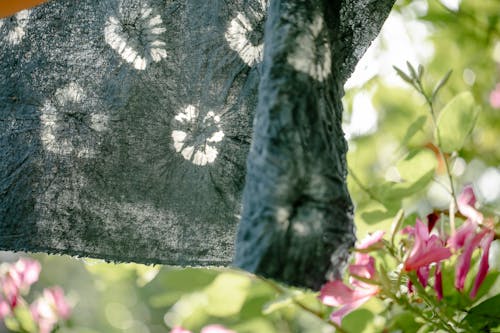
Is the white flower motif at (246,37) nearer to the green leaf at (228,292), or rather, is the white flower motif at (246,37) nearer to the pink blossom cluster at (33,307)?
the green leaf at (228,292)

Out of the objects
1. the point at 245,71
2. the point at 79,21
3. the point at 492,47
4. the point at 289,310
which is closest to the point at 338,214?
the point at 245,71

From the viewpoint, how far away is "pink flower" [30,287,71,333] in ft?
4.05

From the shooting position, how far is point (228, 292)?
0.73 m

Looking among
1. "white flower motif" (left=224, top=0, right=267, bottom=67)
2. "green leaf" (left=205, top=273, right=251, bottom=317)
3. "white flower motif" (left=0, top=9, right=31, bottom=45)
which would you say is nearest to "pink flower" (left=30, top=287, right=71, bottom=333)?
"green leaf" (left=205, top=273, right=251, bottom=317)

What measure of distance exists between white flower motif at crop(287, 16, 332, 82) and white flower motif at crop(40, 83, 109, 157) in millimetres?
295

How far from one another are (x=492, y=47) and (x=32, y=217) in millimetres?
750

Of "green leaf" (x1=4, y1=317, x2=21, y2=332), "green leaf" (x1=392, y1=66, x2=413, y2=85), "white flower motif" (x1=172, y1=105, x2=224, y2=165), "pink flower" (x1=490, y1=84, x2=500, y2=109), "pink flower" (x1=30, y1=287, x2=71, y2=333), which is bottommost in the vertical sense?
"green leaf" (x1=4, y1=317, x2=21, y2=332)

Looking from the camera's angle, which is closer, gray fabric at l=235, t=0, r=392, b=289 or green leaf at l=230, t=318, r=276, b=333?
gray fabric at l=235, t=0, r=392, b=289

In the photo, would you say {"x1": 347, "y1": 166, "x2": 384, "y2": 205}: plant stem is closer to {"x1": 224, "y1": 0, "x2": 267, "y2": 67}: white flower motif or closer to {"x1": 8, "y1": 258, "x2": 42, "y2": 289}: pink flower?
{"x1": 224, "y1": 0, "x2": 267, "y2": 67}: white flower motif

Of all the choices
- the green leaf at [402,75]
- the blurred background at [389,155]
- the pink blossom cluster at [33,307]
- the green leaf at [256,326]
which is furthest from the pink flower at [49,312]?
the green leaf at [402,75]

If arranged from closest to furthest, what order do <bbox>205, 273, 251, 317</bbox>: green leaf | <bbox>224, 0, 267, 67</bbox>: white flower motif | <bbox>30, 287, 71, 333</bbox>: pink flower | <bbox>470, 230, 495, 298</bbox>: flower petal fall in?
<bbox>470, 230, 495, 298</bbox>: flower petal < <bbox>224, 0, 267, 67</bbox>: white flower motif < <bbox>205, 273, 251, 317</bbox>: green leaf < <bbox>30, 287, 71, 333</bbox>: pink flower

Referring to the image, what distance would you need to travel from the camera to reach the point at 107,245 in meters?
0.65

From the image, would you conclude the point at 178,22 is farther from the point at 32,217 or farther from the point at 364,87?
the point at 364,87

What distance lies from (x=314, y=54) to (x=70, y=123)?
A: 1.11 feet
